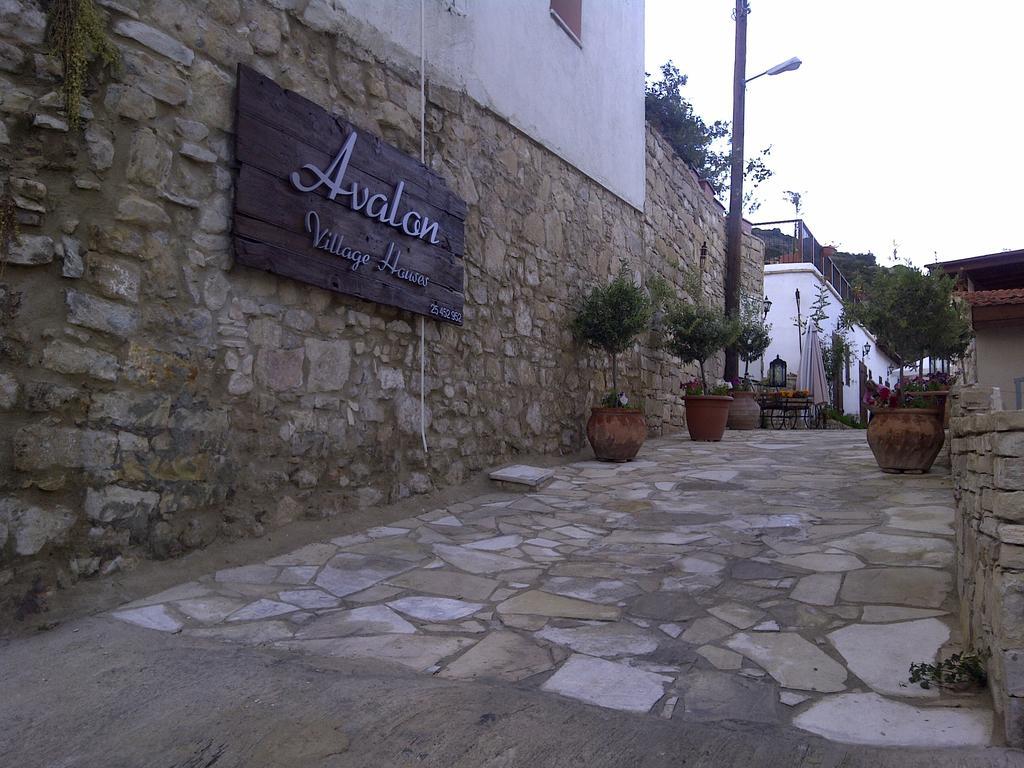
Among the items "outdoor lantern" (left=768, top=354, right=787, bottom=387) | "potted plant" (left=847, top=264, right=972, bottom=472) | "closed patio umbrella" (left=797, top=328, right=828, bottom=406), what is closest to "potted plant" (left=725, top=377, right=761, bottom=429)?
"closed patio umbrella" (left=797, top=328, right=828, bottom=406)

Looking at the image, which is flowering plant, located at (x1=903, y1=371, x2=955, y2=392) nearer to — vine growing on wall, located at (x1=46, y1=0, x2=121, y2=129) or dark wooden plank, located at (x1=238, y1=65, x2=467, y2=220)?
dark wooden plank, located at (x1=238, y1=65, x2=467, y2=220)

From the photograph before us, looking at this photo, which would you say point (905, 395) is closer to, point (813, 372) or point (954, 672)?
point (954, 672)

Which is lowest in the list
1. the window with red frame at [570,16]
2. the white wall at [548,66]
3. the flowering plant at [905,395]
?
the flowering plant at [905,395]

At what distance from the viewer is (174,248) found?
347cm

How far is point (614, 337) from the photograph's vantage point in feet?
23.2

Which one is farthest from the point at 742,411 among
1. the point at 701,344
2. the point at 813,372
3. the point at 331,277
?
the point at 331,277

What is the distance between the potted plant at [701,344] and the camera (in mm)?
8859

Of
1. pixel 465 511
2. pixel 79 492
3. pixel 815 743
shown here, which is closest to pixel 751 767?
pixel 815 743

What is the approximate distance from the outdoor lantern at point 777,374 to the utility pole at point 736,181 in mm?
3232

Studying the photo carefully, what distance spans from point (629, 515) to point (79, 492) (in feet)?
10.4

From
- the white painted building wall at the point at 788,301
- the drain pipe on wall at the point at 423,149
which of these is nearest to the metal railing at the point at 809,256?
the white painted building wall at the point at 788,301

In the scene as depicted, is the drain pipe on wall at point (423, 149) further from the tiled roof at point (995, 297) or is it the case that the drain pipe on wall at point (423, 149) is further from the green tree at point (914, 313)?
the tiled roof at point (995, 297)

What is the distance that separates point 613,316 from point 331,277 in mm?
3428

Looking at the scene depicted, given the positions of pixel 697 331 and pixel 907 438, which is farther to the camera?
pixel 697 331
